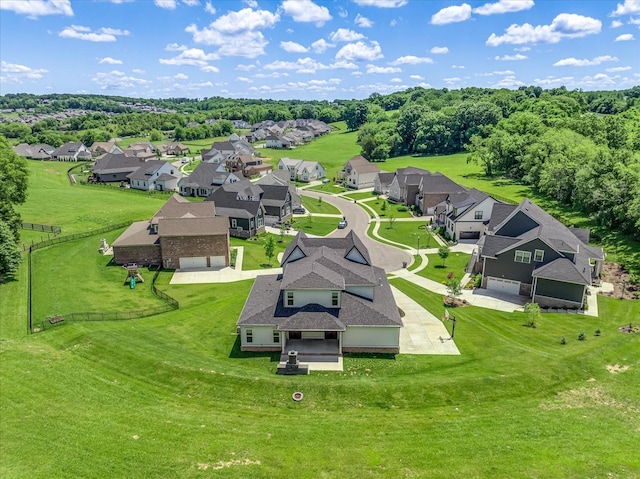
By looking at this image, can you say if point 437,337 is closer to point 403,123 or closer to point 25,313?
point 25,313

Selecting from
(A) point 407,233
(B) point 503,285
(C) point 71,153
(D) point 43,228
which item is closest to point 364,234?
(A) point 407,233

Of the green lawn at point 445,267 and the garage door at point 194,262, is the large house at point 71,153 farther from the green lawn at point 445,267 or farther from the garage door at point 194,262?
the green lawn at point 445,267

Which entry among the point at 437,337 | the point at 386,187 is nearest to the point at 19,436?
the point at 437,337

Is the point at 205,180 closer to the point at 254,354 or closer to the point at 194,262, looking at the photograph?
the point at 194,262

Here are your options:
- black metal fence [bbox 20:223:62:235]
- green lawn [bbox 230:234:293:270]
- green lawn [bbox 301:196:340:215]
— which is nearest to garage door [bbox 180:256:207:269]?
green lawn [bbox 230:234:293:270]

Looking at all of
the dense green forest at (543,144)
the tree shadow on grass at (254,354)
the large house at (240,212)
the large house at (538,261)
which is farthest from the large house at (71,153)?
the large house at (538,261)

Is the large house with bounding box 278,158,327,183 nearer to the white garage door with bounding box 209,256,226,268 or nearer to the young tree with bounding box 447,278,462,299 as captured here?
the white garage door with bounding box 209,256,226,268
